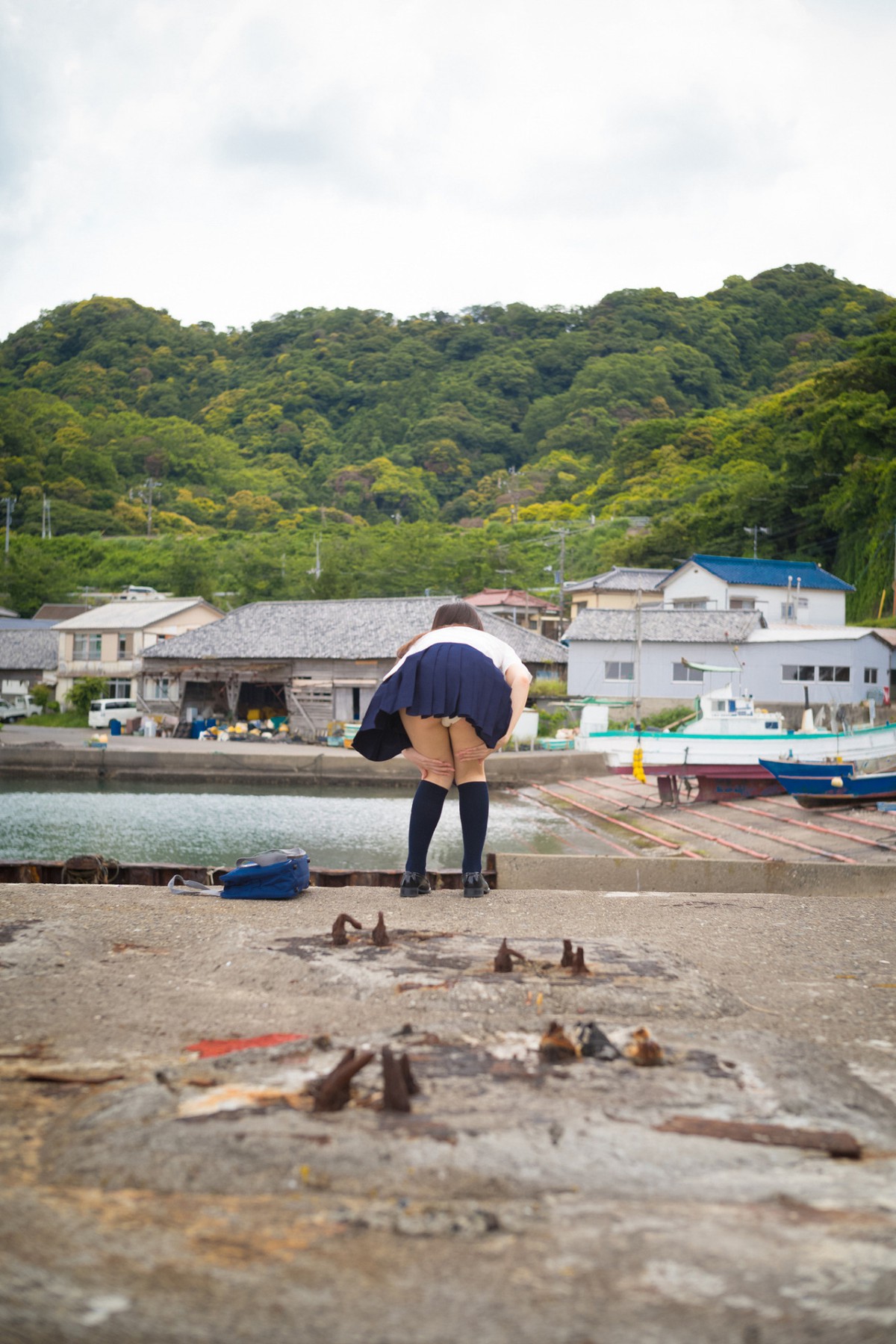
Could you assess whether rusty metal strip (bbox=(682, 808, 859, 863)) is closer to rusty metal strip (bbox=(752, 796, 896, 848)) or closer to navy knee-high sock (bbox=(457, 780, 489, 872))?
rusty metal strip (bbox=(752, 796, 896, 848))

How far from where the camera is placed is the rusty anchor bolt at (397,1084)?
234cm

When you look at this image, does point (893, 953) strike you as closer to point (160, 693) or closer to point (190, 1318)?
point (190, 1318)

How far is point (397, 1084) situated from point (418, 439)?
86800 millimetres

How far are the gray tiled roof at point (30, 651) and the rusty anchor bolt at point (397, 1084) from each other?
4938cm

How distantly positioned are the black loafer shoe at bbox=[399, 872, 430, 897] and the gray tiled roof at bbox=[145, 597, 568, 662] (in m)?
31.8

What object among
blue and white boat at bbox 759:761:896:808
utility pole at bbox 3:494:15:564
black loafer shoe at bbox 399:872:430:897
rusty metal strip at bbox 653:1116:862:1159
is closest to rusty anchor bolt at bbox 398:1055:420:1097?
rusty metal strip at bbox 653:1116:862:1159

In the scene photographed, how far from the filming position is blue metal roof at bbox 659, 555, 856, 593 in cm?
4250

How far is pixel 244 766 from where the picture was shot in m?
32.2

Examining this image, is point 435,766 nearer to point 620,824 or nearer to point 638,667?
point 620,824

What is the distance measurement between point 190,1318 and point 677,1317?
2.54ft

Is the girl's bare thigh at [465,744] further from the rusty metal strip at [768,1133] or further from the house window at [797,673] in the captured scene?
the house window at [797,673]

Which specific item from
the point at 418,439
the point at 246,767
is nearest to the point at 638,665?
the point at 246,767

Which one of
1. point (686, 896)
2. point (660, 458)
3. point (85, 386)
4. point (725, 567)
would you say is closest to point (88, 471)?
point (85, 386)

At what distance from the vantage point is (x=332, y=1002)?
3.46 meters
